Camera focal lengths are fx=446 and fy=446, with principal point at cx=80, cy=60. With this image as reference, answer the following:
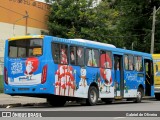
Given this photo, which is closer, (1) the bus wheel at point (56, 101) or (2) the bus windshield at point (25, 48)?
(2) the bus windshield at point (25, 48)

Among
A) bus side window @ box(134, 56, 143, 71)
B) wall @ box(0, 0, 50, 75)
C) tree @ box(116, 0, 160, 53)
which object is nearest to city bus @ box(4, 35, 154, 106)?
bus side window @ box(134, 56, 143, 71)

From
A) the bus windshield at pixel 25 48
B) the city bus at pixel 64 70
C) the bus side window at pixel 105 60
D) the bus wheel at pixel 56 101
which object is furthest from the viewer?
the bus side window at pixel 105 60

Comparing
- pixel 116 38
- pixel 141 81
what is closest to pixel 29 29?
pixel 116 38

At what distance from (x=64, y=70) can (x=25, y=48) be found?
6.74 ft

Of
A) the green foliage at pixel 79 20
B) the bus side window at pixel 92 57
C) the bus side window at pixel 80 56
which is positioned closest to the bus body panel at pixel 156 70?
the bus side window at pixel 92 57

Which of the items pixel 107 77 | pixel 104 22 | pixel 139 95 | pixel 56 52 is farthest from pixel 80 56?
pixel 104 22

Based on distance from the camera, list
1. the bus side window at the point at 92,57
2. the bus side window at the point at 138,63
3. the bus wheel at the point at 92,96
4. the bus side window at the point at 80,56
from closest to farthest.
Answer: the bus side window at the point at 80,56
the bus wheel at the point at 92,96
the bus side window at the point at 92,57
the bus side window at the point at 138,63

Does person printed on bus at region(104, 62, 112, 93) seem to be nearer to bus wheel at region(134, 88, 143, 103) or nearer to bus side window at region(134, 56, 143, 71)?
bus side window at region(134, 56, 143, 71)

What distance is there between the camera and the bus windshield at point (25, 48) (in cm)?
1980

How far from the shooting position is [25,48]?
2017cm

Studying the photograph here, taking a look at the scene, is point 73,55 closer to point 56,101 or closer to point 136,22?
point 56,101

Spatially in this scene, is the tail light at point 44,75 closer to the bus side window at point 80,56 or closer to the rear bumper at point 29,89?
the rear bumper at point 29,89

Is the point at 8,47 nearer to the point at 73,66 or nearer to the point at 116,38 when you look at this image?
the point at 73,66

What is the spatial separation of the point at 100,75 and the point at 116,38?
23.3 m
